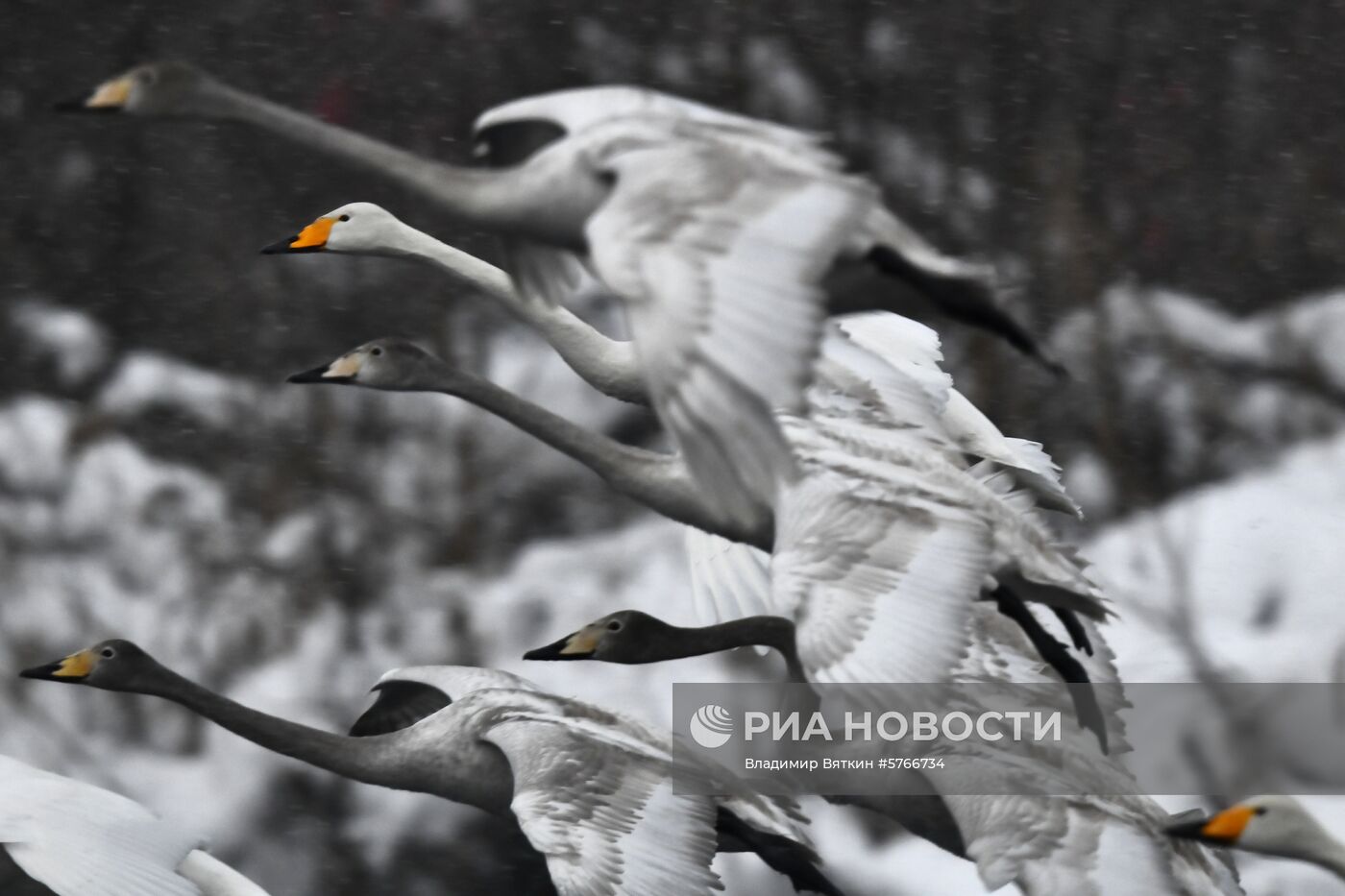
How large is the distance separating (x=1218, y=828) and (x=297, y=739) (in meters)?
0.68

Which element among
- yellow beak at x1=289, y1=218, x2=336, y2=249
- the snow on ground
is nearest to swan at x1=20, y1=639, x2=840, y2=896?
yellow beak at x1=289, y1=218, x2=336, y2=249

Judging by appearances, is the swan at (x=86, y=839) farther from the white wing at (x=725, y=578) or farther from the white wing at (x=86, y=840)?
the white wing at (x=725, y=578)

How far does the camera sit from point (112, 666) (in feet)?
5.27

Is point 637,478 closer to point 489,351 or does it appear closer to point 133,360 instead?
point 489,351

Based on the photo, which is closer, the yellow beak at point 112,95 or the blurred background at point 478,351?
the yellow beak at point 112,95

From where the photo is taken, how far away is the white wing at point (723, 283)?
2.82ft

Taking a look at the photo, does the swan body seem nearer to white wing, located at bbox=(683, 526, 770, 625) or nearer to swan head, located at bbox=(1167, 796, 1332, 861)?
swan head, located at bbox=(1167, 796, 1332, 861)

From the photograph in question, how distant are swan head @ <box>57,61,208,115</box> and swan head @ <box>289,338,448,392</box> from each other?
1.23 ft

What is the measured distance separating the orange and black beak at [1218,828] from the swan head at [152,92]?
27.7 inches

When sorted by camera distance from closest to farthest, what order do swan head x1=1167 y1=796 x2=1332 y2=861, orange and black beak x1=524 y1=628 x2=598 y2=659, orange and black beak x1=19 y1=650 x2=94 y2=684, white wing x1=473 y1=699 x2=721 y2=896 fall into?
swan head x1=1167 y1=796 x2=1332 y2=861, white wing x1=473 y1=699 x2=721 y2=896, orange and black beak x1=524 y1=628 x2=598 y2=659, orange and black beak x1=19 y1=650 x2=94 y2=684

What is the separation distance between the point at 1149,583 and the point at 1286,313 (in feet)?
1.56

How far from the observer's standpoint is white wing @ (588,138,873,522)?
2.82 feet

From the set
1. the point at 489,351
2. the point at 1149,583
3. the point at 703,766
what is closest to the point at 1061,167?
the point at 1149,583
